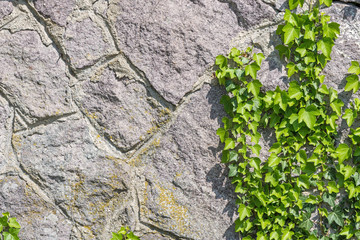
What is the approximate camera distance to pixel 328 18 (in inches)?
67.0

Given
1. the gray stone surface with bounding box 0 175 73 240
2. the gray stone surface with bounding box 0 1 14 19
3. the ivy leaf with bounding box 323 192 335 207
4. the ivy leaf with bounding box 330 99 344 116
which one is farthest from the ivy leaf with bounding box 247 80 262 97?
the gray stone surface with bounding box 0 1 14 19

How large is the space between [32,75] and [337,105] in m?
1.52

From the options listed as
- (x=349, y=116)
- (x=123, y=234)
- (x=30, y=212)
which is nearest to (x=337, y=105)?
(x=349, y=116)

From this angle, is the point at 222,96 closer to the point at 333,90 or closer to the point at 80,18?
the point at 333,90

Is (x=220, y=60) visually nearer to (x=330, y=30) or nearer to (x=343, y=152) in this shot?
(x=330, y=30)

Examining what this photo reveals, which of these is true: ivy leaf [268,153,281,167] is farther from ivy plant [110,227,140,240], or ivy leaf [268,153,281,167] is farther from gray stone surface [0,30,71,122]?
gray stone surface [0,30,71,122]

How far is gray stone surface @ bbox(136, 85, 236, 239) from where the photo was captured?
70.6 inches

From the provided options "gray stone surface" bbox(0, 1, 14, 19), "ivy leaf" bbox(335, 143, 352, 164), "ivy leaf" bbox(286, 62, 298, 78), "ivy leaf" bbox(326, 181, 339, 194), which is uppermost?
"ivy leaf" bbox(286, 62, 298, 78)

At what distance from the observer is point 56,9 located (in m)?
1.74

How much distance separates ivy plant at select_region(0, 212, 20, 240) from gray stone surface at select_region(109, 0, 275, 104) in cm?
100

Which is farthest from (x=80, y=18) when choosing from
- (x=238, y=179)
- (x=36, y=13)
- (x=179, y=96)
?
(x=238, y=179)

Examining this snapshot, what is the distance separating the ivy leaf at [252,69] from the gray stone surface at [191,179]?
0.17 m

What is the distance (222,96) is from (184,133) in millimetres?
268

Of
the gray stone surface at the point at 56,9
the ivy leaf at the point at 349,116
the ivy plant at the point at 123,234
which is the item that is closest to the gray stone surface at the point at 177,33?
the gray stone surface at the point at 56,9
